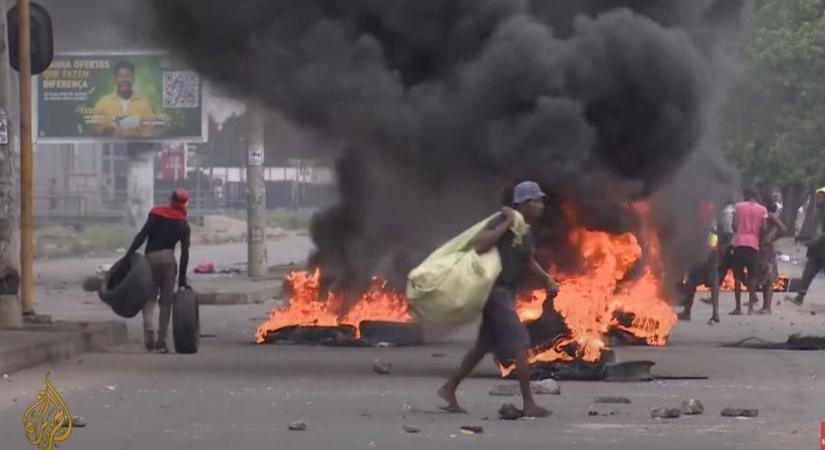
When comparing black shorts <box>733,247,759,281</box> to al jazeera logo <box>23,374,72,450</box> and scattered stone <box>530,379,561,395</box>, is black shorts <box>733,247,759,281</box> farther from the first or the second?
al jazeera logo <box>23,374,72,450</box>

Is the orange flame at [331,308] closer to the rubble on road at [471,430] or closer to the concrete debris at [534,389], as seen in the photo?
the concrete debris at [534,389]

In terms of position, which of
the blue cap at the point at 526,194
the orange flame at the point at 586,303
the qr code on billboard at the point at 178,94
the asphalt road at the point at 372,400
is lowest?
the asphalt road at the point at 372,400

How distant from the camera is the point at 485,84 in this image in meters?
13.6

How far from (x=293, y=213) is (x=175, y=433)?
167 feet

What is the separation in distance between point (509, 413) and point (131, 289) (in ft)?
16.7

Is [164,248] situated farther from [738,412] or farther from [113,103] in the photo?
[113,103]

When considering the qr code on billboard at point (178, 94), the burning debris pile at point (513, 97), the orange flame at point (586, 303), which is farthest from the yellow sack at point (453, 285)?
the qr code on billboard at point (178, 94)

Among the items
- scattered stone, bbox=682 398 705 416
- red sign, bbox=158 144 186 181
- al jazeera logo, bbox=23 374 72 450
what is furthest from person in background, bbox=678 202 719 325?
red sign, bbox=158 144 186 181

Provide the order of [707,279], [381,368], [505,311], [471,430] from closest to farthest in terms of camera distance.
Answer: [471,430]
[505,311]
[381,368]
[707,279]

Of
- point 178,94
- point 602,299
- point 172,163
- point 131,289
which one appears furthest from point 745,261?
point 172,163

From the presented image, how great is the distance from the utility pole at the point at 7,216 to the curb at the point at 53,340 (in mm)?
247

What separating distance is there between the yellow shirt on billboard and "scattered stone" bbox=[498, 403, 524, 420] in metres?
19.6

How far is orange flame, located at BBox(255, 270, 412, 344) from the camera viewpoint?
15680 mm

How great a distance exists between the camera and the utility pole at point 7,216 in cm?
1488
